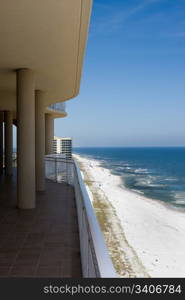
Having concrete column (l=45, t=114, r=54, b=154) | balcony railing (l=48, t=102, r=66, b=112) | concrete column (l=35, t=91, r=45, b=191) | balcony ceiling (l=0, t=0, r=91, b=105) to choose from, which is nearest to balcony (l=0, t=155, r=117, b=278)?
concrete column (l=35, t=91, r=45, b=191)

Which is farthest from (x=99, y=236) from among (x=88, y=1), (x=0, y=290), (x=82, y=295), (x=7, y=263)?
(x=88, y=1)

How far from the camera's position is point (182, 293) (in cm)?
163

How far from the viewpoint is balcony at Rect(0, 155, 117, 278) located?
1834mm

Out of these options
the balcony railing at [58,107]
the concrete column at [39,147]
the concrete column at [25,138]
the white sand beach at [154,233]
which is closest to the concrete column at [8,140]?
the balcony railing at [58,107]

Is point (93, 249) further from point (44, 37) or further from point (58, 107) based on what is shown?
point (58, 107)

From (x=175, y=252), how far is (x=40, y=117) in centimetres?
1038

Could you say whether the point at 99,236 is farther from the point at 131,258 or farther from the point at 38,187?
the point at 131,258

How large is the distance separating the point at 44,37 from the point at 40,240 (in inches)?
136

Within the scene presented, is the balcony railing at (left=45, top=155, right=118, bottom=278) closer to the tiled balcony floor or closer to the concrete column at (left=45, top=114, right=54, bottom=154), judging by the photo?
the tiled balcony floor

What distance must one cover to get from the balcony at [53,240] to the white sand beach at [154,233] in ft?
23.7

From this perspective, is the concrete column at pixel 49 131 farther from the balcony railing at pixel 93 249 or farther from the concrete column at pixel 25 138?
the balcony railing at pixel 93 249

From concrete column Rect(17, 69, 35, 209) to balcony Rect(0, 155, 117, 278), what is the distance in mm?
393

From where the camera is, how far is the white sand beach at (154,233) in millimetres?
11273

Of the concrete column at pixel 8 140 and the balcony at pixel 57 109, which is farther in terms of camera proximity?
the balcony at pixel 57 109
